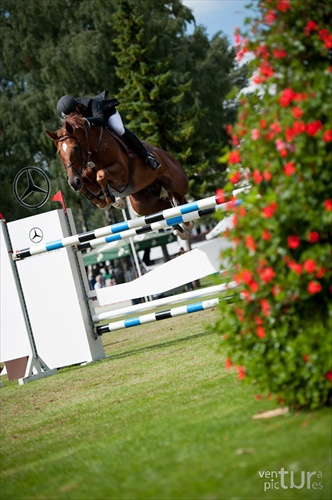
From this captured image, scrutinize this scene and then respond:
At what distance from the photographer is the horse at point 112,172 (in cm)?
764

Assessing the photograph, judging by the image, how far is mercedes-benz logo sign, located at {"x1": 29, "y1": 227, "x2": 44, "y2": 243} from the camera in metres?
8.11

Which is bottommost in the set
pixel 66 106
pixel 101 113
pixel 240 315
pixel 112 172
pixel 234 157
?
pixel 240 315

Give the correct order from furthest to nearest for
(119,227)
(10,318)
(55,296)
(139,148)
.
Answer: (139,148), (10,318), (55,296), (119,227)

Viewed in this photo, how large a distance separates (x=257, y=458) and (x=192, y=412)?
125 centimetres

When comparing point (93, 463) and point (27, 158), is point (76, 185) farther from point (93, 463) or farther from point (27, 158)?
point (27, 158)

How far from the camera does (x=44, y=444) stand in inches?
167

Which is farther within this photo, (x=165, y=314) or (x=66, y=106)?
(x=66, y=106)

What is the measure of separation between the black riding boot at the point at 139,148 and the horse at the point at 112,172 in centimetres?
7

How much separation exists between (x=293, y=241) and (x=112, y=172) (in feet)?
17.7

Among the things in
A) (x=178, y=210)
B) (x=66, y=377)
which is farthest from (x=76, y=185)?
(x=66, y=377)

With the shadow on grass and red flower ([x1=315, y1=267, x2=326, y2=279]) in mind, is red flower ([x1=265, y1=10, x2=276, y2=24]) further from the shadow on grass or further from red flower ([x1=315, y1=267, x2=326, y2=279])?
the shadow on grass

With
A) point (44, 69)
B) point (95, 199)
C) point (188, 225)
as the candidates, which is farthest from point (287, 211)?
point (44, 69)

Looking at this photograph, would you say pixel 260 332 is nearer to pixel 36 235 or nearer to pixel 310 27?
pixel 310 27

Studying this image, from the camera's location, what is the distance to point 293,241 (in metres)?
2.99
